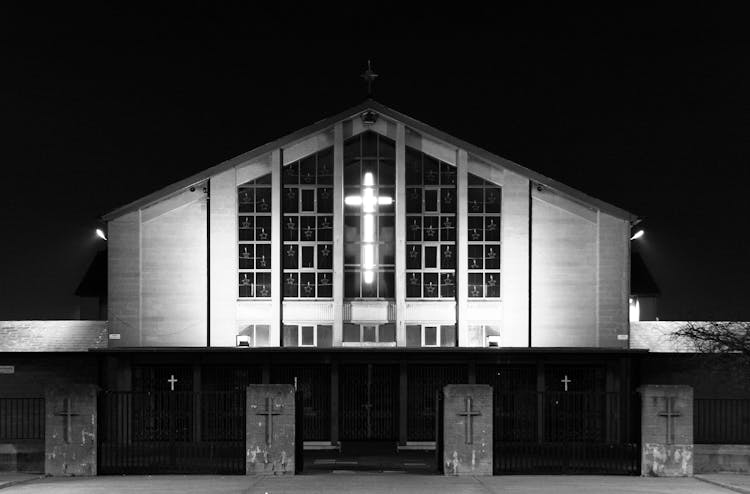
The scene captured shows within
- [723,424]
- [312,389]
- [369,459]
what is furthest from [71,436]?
[723,424]

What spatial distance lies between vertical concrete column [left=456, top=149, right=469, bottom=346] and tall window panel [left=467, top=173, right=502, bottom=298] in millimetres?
206

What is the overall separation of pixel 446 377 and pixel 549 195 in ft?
21.0

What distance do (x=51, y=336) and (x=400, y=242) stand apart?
11.7 m

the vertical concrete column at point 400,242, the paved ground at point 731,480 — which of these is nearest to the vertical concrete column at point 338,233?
the vertical concrete column at point 400,242

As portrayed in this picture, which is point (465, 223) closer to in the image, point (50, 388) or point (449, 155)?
point (449, 155)

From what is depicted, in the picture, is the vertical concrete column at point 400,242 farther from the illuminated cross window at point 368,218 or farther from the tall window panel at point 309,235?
the tall window panel at point 309,235

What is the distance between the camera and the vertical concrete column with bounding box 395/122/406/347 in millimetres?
36719

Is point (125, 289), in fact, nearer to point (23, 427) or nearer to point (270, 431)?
point (23, 427)

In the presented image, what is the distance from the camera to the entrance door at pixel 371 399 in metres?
37.2

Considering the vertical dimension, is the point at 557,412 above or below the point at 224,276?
below

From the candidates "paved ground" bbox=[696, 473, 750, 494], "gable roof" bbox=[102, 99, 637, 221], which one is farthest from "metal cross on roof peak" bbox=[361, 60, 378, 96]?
"paved ground" bbox=[696, 473, 750, 494]

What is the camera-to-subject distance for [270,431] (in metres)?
26.0

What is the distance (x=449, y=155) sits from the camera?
37156 mm

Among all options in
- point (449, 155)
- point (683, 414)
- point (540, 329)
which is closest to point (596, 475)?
point (683, 414)
